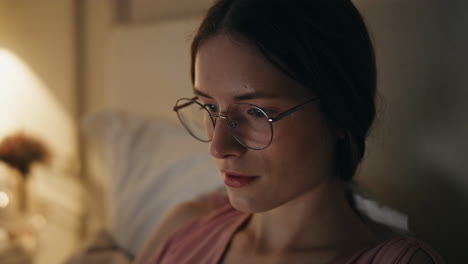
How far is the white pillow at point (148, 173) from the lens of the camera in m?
1.26

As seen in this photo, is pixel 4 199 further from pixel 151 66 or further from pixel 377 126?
pixel 377 126

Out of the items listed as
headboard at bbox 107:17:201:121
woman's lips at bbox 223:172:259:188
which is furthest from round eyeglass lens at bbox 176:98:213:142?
headboard at bbox 107:17:201:121

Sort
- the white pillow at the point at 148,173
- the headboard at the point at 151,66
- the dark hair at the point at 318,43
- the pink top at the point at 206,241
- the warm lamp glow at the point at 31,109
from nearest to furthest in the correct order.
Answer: the dark hair at the point at 318,43
the pink top at the point at 206,241
the white pillow at the point at 148,173
the headboard at the point at 151,66
the warm lamp glow at the point at 31,109

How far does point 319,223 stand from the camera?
83 cm

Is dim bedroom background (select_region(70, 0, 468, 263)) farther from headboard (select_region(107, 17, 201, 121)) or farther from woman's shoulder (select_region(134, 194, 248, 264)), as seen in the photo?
woman's shoulder (select_region(134, 194, 248, 264))

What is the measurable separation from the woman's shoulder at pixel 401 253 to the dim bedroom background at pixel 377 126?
0.43 ft

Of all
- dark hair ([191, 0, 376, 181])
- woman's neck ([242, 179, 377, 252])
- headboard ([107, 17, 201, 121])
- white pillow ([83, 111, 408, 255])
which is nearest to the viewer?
dark hair ([191, 0, 376, 181])

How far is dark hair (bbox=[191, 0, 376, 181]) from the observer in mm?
677

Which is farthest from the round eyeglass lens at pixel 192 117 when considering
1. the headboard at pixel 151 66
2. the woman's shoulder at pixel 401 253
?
the headboard at pixel 151 66

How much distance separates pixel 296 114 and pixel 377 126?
0.39 meters

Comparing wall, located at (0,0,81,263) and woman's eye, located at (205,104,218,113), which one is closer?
woman's eye, located at (205,104,218,113)

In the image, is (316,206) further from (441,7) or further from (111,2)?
(111,2)

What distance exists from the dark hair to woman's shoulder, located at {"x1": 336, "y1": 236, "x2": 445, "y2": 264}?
21cm

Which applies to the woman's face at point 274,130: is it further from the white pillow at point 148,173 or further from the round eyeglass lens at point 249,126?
the white pillow at point 148,173
